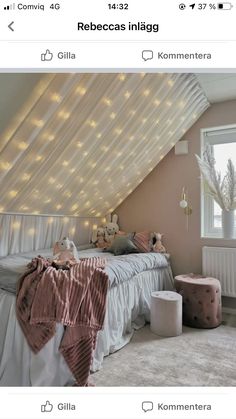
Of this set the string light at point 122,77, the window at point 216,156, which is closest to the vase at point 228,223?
the window at point 216,156

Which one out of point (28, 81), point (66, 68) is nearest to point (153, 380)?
point (66, 68)

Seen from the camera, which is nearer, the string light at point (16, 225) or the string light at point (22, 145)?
the string light at point (22, 145)

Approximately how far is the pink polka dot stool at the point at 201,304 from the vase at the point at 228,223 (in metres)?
0.60

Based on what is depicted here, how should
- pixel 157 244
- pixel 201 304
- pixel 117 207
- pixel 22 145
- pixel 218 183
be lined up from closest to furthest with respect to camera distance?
pixel 22 145
pixel 201 304
pixel 218 183
pixel 157 244
pixel 117 207

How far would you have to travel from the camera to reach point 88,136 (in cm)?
202

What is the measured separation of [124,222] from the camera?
11.0 ft

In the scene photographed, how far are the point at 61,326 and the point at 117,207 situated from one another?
7.04 feet

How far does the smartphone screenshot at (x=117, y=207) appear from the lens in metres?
0.74
